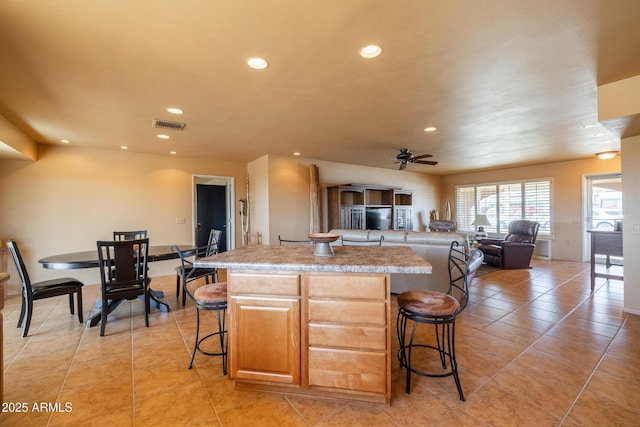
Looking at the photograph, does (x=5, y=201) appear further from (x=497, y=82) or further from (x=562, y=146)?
(x=562, y=146)

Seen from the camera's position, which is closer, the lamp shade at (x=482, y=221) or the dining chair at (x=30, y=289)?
the dining chair at (x=30, y=289)

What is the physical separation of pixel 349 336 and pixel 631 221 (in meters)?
3.91

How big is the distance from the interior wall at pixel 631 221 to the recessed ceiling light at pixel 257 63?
169 inches

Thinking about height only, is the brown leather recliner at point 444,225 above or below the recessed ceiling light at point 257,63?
below

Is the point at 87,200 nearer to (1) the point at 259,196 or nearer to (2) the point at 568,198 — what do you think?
(1) the point at 259,196

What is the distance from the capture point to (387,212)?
7523 mm

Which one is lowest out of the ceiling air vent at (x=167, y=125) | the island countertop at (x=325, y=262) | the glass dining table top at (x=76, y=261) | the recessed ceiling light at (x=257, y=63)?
the glass dining table top at (x=76, y=261)

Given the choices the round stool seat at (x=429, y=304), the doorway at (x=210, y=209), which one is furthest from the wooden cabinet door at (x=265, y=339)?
the doorway at (x=210, y=209)

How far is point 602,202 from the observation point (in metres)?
6.56

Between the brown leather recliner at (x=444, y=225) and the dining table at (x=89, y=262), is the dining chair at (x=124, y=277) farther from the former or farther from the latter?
the brown leather recliner at (x=444, y=225)

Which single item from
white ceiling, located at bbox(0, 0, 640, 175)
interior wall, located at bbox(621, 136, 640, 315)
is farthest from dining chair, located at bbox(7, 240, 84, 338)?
interior wall, located at bbox(621, 136, 640, 315)

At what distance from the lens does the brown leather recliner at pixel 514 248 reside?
19.4ft

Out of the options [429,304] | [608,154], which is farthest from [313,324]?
[608,154]

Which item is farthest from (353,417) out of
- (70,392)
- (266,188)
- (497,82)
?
(266,188)
